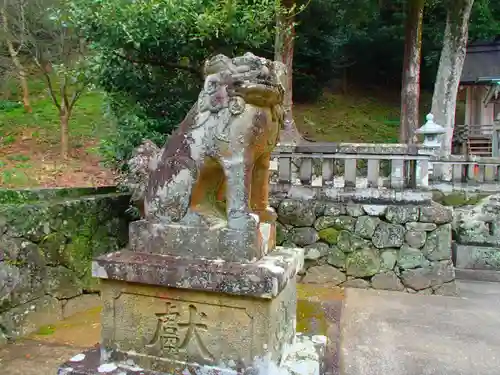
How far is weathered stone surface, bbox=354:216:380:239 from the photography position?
231 inches

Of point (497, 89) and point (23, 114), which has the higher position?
point (497, 89)

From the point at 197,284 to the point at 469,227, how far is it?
5.98 meters

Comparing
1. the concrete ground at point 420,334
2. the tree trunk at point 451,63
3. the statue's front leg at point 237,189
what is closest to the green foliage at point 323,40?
the tree trunk at point 451,63

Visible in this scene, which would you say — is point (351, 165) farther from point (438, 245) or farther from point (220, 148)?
point (220, 148)

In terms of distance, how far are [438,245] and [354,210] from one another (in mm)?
1167

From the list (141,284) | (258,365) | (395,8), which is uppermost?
(395,8)

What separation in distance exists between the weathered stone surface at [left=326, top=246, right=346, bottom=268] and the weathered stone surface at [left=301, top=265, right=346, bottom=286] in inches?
2.9

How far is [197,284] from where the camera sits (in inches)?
92.0

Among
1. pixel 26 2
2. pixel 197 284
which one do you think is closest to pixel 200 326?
pixel 197 284

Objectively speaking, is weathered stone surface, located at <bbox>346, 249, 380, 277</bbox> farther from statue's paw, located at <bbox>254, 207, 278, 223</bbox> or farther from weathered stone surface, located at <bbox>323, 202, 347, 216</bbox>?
statue's paw, located at <bbox>254, 207, 278, 223</bbox>

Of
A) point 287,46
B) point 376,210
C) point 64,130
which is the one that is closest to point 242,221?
point 376,210

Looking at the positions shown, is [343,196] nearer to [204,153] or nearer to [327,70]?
[204,153]

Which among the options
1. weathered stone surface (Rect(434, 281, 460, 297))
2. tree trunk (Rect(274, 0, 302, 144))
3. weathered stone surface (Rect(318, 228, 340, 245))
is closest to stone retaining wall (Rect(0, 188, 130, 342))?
weathered stone surface (Rect(318, 228, 340, 245))

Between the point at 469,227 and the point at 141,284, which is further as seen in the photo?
the point at 469,227
